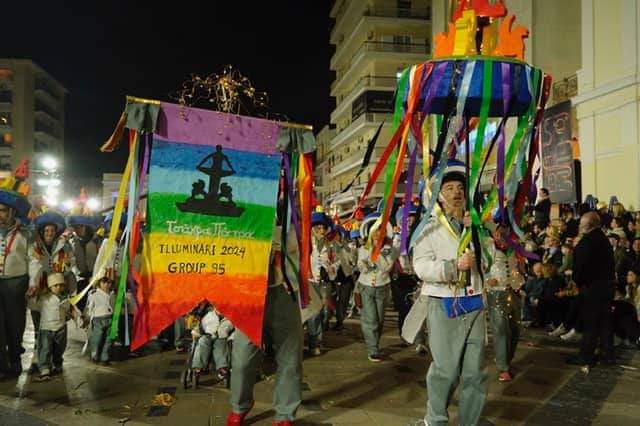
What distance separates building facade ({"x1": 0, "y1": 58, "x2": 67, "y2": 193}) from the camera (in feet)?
248

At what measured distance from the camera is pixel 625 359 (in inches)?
323

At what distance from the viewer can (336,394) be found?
637cm

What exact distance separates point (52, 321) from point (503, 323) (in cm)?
531

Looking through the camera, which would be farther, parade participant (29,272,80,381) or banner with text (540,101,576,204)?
banner with text (540,101,576,204)

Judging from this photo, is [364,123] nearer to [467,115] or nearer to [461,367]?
[467,115]

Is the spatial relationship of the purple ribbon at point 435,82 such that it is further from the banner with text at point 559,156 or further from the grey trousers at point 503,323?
the banner with text at point 559,156

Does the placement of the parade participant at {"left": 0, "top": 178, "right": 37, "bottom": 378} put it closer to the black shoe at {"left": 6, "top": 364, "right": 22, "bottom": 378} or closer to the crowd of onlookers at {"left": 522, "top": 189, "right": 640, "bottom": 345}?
the black shoe at {"left": 6, "top": 364, "right": 22, "bottom": 378}

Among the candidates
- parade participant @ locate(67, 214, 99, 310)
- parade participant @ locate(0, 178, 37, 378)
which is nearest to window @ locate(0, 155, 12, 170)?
parade participant @ locate(67, 214, 99, 310)

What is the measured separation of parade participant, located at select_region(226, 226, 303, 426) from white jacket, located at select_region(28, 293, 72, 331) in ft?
10.4

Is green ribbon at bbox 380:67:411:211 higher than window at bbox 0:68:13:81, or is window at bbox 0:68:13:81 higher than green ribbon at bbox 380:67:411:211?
window at bbox 0:68:13:81

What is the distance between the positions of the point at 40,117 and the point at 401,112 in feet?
287

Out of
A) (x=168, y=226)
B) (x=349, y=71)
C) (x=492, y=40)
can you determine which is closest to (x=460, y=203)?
(x=492, y=40)

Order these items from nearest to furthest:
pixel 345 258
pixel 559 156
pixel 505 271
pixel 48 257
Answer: pixel 505 271 < pixel 48 257 < pixel 345 258 < pixel 559 156

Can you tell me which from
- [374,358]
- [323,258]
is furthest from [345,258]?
[374,358]
